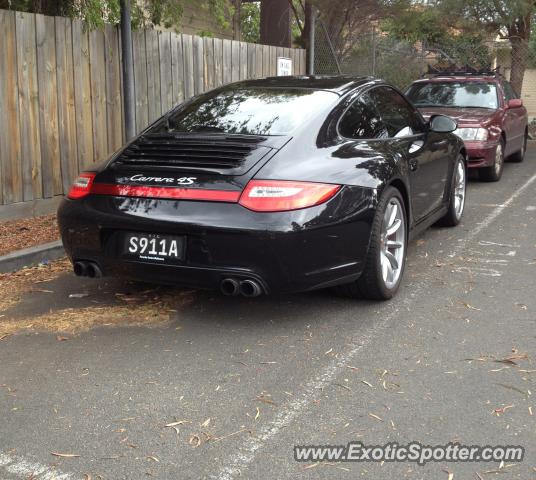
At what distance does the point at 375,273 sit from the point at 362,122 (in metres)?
1.16

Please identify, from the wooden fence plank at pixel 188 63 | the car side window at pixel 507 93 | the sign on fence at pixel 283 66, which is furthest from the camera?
the sign on fence at pixel 283 66

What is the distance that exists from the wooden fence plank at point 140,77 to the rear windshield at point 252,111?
3.31 metres

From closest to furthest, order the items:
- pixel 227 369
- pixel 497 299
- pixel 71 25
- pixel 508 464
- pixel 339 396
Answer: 1. pixel 508 464
2. pixel 339 396
3. pixel 227 369
4. pixel 497 299
5. pixel 71 25

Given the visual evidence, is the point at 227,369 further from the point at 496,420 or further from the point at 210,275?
the point at 496,420

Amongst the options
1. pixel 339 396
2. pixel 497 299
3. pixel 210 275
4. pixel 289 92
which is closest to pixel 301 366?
pixel 339 396

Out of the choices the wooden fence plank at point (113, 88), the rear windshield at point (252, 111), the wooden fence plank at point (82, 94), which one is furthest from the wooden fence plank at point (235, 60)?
the rear windshield at point (252, 111)

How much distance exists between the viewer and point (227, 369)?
3625 millimetres

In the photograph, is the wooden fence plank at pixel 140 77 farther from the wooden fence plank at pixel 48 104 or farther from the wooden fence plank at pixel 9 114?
the wooden fence plank at pixel 9 114

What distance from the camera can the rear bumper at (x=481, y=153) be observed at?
9.27 metres

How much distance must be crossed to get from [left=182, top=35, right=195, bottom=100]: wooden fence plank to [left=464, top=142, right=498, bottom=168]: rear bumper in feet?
12.8

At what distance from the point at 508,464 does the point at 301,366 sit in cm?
124

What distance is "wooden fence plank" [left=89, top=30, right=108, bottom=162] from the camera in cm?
745

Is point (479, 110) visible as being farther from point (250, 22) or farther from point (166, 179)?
point (250, 22)

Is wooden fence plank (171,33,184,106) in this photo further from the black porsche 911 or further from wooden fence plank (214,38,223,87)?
the black porsche 911
